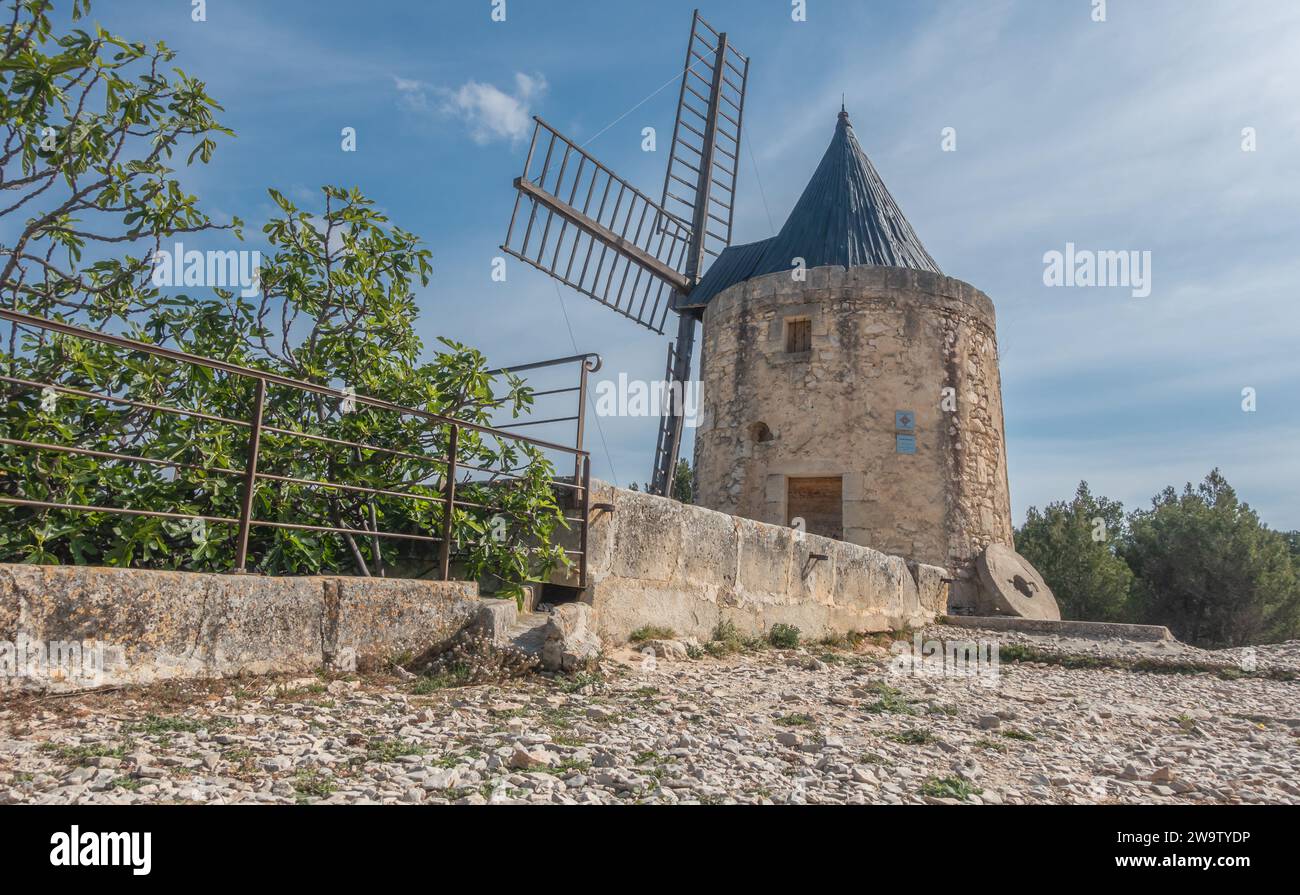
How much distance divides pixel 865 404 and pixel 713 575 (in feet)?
18.3

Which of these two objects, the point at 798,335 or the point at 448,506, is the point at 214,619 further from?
the point at 798,335

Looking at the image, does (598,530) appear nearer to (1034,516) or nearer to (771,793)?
(771,793)

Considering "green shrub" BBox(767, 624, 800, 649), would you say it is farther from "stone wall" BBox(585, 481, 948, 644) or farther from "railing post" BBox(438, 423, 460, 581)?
"railing post" BBox(438, 423, 460, 581)

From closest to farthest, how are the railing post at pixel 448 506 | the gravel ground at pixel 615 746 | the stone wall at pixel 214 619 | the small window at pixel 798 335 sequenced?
the gravel ground at pixel 615 746, the stone wall at pixel 214 619, the railing post at pixel 448 506, the small window at pixel 798 335

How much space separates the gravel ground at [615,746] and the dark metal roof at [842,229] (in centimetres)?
819

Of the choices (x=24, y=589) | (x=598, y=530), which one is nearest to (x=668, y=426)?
(x=598, y=530)

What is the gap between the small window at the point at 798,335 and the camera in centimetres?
1086

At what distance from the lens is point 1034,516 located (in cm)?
1902

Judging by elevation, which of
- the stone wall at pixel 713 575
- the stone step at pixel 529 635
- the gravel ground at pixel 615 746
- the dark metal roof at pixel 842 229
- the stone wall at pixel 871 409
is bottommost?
the gravel ground at pixel 615 746

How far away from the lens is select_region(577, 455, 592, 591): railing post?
14.2 feet

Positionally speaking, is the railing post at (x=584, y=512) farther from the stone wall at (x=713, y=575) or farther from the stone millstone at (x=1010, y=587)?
the stone millstone at (x=1010, y=587)

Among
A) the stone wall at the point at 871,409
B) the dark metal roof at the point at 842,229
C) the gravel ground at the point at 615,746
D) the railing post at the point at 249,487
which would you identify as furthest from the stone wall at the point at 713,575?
the dark metal roof at the point at 842,229

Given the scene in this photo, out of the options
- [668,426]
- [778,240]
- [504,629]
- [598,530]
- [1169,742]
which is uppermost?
[778,240]
